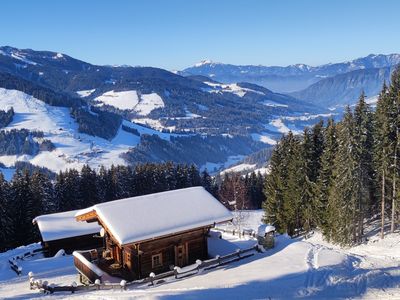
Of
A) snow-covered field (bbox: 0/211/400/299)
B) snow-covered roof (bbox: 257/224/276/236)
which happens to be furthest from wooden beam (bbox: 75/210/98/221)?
snow-covered roof (bbox: 257/224/276/236)

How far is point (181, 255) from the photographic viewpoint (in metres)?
32.6

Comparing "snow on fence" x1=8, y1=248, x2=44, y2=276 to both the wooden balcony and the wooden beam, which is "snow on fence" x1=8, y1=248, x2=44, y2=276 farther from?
the wooden beam

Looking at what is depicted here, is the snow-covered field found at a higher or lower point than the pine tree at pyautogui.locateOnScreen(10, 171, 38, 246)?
higher

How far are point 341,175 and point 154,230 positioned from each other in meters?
23.4

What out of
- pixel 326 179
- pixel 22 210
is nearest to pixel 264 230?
pixel 326 179

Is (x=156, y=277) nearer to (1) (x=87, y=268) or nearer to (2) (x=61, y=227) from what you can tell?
(1) (x=87, y=268)

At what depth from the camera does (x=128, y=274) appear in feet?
102

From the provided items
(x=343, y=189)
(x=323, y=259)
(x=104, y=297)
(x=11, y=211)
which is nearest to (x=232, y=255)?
(x=323, y=259)

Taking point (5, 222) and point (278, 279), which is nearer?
point (278, 279)

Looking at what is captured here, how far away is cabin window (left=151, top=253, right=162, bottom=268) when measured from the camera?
102 feet

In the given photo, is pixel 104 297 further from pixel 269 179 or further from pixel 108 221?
pixel 269 179

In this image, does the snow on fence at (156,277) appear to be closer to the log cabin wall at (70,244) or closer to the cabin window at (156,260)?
the cabin window at (156,260)

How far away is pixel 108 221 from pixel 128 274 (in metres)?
4.26

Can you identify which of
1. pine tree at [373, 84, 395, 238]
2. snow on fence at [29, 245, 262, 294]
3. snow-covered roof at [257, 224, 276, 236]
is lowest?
snow on fence at [29, 245, 262, 294]
